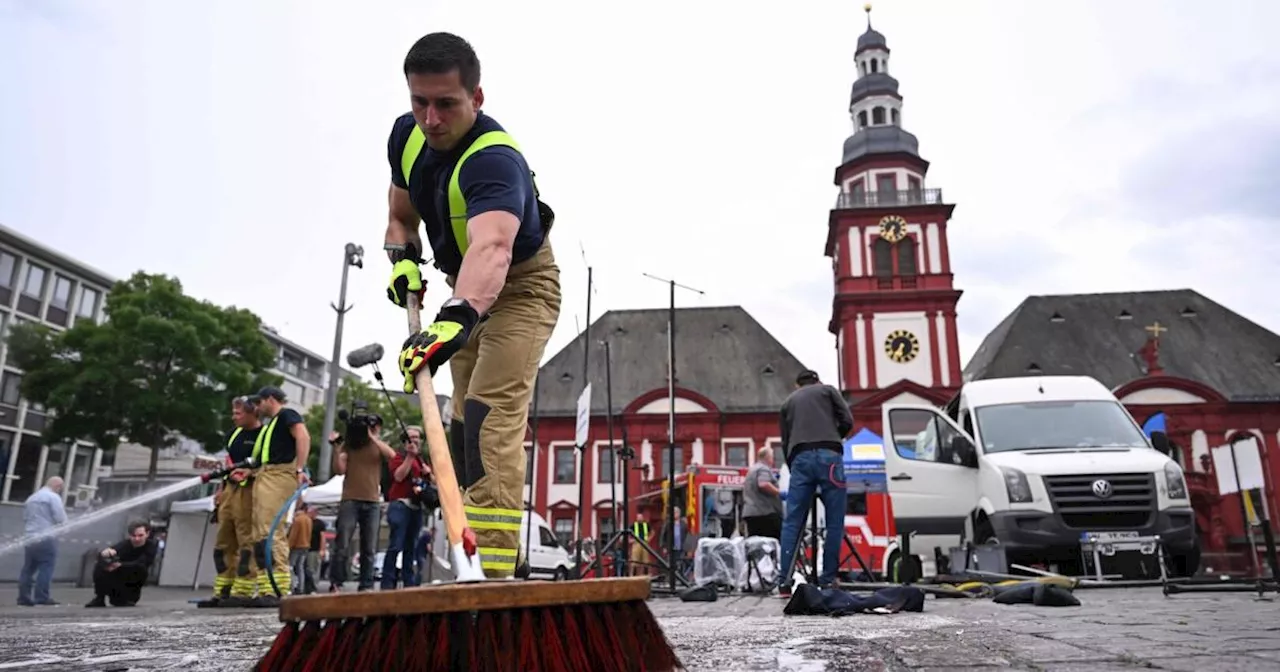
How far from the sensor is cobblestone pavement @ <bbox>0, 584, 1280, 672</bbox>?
2289 millimetres

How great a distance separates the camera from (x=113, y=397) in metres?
28.1

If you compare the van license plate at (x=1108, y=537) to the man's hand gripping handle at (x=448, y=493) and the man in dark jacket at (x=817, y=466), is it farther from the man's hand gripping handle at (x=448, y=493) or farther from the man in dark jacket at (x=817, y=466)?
the man's hand gripping handle at (x=448, y=493)

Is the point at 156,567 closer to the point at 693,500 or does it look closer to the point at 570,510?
the point at 693,500

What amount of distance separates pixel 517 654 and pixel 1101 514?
8.61 meters

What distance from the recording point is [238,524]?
793 cm

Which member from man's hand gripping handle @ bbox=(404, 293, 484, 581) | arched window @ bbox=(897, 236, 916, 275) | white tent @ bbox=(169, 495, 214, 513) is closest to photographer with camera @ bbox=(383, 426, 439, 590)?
man's hand gripping handle @ bbox=(404, 293, 484, 581)

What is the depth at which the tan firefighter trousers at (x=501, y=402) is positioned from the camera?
110 inches

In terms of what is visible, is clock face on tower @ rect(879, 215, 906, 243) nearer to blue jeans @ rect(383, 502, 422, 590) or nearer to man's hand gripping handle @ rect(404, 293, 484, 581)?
blue jeans @ rect(383, 502, 422, 590)

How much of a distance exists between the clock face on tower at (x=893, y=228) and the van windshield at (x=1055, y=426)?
105 feet

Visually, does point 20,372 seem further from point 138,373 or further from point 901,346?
point 901,346

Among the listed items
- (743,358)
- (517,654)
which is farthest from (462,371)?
(743,358)

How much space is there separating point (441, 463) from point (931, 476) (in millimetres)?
8844

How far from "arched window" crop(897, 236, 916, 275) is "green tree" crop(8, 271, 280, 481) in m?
28.3

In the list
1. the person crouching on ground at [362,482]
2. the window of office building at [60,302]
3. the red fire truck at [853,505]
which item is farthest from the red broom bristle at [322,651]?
the window of office building at [60,302]
